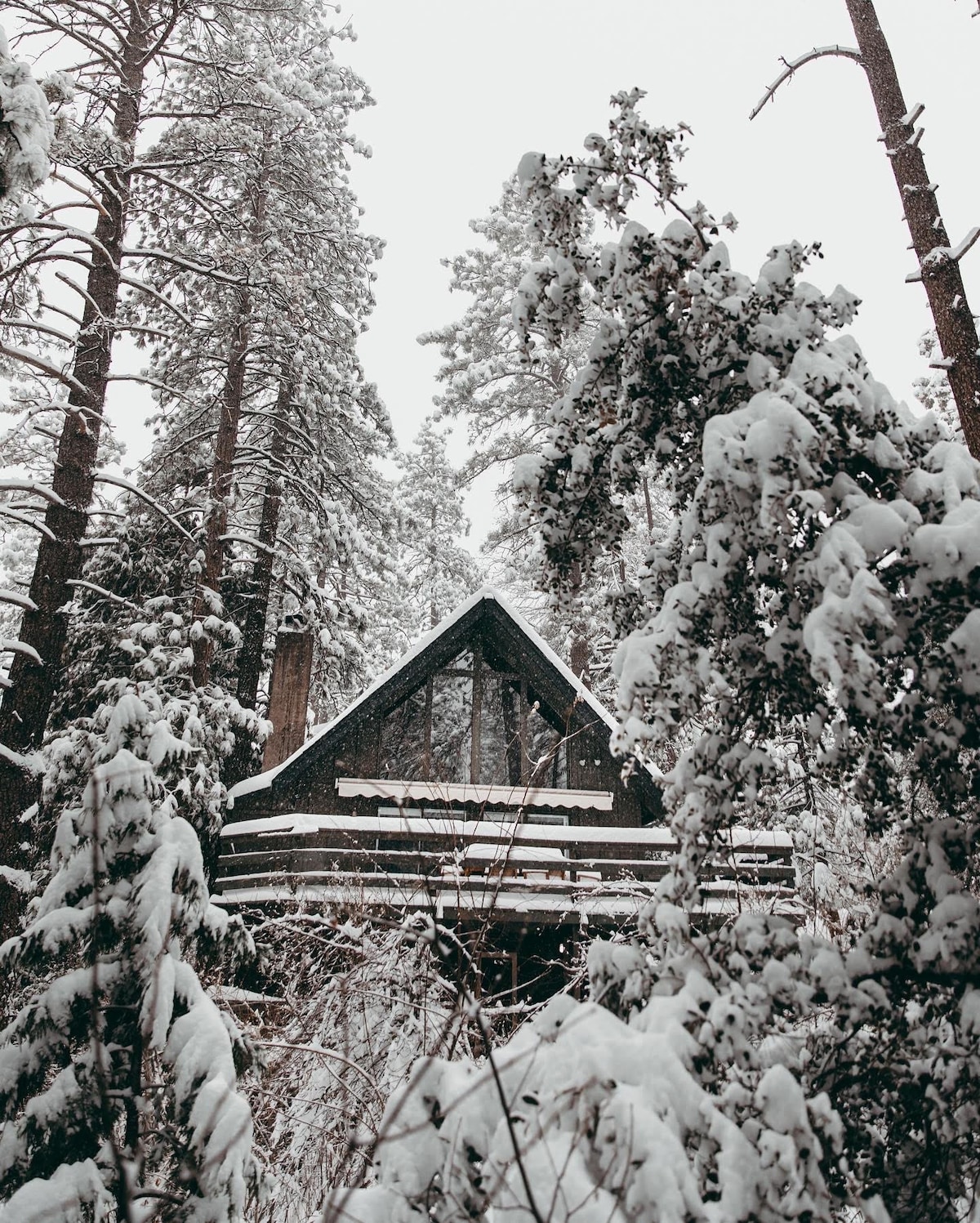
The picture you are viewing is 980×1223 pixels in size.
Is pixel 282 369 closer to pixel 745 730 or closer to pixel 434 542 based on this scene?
pixel 434 542

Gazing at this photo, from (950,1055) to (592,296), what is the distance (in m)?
3.83

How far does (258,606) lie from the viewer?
15023 millimetres

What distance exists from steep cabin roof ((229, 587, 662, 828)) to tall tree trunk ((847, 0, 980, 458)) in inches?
296

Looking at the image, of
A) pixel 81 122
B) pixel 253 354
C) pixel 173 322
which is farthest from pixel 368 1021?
pixel 253 354

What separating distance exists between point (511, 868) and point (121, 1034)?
Answer: 704 cm

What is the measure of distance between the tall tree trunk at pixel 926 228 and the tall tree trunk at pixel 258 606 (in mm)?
10328

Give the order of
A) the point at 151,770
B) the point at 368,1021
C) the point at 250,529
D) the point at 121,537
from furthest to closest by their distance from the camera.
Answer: the point at 250,529, the point at 121,537, the point at 368,1021, the point at 151,770

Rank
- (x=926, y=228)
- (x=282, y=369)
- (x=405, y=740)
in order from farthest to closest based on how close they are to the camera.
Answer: (x=282, y=369) < (x=405, y=740) < (x=926, y=228)

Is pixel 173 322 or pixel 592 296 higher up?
pixel 173 322

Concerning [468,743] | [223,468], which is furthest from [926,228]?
[223,468]

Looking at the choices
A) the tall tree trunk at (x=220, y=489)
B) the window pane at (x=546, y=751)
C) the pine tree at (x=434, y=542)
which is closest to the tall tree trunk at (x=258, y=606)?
the tall tree trunk at (x=220, y=489)

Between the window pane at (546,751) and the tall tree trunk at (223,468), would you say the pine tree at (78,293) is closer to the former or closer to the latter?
the tall tree trunk at (223,468)

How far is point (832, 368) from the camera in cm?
339

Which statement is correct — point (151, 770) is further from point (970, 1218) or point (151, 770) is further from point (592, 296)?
point (970, 1218)
